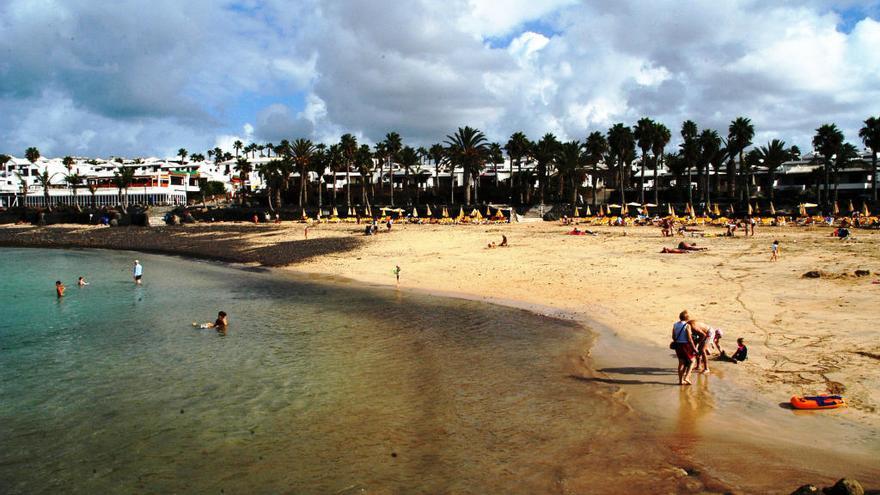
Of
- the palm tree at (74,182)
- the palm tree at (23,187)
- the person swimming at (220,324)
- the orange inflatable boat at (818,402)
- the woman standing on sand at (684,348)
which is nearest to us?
the orange inflatable boat at (818,402)

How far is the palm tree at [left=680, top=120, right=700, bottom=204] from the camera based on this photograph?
6844 cm

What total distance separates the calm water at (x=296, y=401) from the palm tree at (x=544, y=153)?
57.2m

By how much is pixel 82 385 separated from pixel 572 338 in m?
12.1

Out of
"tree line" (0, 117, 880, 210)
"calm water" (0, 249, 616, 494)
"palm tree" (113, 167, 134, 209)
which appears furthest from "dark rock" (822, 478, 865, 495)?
"palm tree" (113, 167, 134, 209)

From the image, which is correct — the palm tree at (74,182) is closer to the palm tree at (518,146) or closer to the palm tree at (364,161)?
the palm tree at (364,161)

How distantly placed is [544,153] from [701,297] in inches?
2325

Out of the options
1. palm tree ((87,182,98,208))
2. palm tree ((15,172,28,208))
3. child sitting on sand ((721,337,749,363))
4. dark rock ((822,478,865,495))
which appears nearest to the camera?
dark rock ((822,478,865,495))

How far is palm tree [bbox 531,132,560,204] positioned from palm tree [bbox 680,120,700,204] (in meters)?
16.1

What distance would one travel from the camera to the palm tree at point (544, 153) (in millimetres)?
75062

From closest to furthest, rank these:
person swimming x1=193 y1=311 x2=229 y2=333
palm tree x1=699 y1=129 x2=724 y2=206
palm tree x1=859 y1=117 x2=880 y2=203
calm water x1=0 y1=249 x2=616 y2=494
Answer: calm water x1=0 y1=249 x2=616 y2=494 → person swimming x1=193 y1=311 x2=229 y2=333 → palm tree x1=859 y1=117 x2=880 y2=203 → palm tree x1=699 y1=129 x2=724 y2=206

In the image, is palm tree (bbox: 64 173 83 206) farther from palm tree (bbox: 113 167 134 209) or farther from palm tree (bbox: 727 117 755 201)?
palm tree (bbox: 727 117 755 201)

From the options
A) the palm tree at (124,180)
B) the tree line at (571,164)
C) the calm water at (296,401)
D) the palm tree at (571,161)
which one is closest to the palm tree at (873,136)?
the tree line at (571,164)

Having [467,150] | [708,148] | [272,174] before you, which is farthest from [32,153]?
[708,148]

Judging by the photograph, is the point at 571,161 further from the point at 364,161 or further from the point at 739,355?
the point at 739,355
